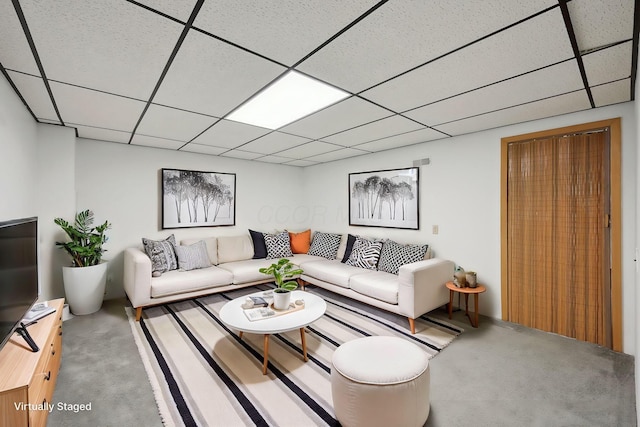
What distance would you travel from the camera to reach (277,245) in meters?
4.69

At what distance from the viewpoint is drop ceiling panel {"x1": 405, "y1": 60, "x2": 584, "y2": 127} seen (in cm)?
180

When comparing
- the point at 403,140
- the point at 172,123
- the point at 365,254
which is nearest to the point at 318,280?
the point at 365,254

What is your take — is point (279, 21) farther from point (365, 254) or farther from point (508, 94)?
point (365, 254)

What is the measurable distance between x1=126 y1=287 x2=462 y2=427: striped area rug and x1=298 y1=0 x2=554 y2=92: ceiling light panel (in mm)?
2164

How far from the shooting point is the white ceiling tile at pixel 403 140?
10.6 ft

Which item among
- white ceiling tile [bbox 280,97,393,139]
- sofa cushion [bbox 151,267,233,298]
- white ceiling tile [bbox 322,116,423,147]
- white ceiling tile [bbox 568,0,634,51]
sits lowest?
sofa cushion [bbox 151,267,233,298]

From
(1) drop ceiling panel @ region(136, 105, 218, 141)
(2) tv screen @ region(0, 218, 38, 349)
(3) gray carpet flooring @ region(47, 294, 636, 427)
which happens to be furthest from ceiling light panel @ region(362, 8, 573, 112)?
(2) tv screen @ region(0, 218, 38, 349)

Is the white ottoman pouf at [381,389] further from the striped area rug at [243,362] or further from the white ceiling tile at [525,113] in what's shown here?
the white ceiling tile at [525,113]

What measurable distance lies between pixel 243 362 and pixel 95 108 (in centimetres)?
254

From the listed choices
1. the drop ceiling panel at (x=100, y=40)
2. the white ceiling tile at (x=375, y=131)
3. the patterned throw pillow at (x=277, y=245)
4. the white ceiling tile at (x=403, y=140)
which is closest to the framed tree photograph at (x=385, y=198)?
the white ceiling tile at (x=403, y=140)

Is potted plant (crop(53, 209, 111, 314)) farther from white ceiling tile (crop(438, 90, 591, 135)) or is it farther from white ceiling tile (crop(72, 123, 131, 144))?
white ceiling tile (crop(438, 90, 591, 135))

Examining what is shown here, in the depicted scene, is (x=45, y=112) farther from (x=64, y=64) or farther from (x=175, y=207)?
(x=175, y=207)

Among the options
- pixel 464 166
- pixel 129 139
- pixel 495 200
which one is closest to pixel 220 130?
pixel 129 139

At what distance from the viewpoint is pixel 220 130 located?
10.1 feet
